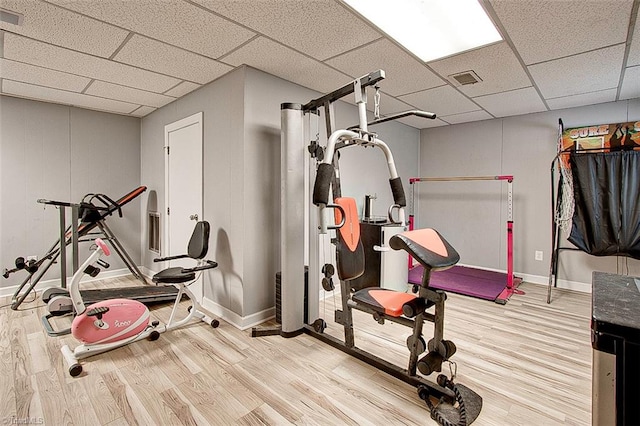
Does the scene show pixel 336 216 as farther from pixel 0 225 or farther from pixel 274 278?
pixel 0 225

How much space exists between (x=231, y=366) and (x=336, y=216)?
128 cm

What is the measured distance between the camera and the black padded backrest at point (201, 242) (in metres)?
2.92

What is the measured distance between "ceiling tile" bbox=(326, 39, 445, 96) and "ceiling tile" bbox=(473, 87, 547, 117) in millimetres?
894

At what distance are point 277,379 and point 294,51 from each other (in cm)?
240

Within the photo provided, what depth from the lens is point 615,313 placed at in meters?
0.86

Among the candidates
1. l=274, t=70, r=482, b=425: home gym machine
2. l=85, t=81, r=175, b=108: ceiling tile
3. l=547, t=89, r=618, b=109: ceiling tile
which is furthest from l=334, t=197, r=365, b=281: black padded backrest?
l=547, t=89, r=618, b=109: ceiling tile

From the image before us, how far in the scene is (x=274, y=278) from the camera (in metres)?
3.02

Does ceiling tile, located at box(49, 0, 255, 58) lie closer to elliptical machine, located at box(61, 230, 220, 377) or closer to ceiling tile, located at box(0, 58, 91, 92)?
ceiling tile, located at box(0, 58, 91, 92)

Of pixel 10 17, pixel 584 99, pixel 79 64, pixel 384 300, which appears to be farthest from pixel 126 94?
pixel 584 99

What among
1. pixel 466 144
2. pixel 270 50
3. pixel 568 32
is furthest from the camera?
pixel 466 144

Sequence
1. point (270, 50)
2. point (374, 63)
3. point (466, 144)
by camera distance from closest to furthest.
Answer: point (270, 50) → point (374, 63) → point (466, 144)

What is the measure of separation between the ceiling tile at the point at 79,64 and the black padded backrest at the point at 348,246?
2.21 meters

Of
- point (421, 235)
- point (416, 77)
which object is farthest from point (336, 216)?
point (416, 77)

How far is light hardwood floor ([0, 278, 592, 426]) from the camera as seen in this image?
169 centimetres
